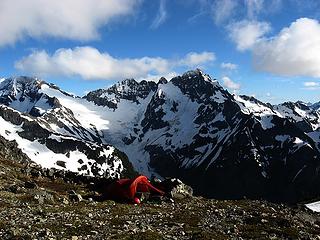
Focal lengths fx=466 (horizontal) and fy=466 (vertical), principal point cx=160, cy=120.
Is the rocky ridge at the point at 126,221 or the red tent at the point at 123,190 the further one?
the red tent at the point at 123,190

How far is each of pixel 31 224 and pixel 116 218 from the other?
8.86 m

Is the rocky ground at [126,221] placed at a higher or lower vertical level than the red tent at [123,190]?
lower

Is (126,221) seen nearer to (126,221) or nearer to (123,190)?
(126,221)

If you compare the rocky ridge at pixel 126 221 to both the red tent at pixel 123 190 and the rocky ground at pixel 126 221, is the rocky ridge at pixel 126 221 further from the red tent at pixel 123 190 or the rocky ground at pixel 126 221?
the red tent at pixel 123 190

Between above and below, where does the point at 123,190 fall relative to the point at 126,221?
above

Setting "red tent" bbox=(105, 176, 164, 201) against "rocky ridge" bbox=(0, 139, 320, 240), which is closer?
"rocky ridge" bbox=(0, 139, 320, 240)

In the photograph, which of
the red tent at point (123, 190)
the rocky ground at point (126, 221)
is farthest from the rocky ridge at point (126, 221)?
the red tent at point (123, 190)

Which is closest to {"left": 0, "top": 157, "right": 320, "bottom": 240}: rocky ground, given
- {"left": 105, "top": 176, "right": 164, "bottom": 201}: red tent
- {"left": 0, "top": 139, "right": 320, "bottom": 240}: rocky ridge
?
{"left": 0, "top": 139, "right": 320, "bottom": 240}: rocky ridge

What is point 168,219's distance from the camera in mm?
42094

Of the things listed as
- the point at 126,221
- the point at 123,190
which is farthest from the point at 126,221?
the point at 123,190

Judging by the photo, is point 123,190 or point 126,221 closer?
point 126,221

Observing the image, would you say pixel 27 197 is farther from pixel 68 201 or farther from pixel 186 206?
pixel 186 206

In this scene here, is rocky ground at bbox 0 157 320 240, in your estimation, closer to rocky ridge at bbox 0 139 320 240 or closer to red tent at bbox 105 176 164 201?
rocky ridge at bbox 0 139 320 240

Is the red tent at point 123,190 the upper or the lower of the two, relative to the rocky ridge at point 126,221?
upper
